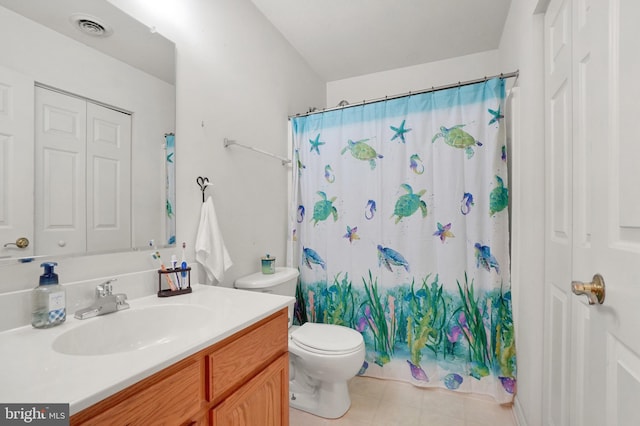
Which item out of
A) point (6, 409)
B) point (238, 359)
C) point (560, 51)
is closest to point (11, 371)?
point (6, 409)

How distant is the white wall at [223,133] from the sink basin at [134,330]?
157 mm

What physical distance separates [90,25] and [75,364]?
3.76ft

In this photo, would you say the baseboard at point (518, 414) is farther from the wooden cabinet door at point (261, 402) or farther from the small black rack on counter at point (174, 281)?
the small black rack on counter at point (174, 281)

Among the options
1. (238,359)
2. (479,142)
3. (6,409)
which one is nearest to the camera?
(6,409)

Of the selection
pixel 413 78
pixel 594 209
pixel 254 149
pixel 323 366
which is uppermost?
pixel 413 78

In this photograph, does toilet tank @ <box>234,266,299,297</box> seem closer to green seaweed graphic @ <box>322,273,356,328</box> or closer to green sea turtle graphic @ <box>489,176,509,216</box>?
green seaweed graphic @ <box>322,273,356,328</box>

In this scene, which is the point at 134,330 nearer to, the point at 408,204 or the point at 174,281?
the point at 174,281

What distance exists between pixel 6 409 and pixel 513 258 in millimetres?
2029

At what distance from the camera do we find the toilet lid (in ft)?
5.10

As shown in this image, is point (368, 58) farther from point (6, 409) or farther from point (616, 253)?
point (6, 409)

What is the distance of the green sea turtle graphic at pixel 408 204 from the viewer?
1916 mm

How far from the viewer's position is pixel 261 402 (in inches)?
39.9

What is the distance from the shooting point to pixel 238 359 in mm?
912

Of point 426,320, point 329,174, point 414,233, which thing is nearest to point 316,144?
point 329,174
